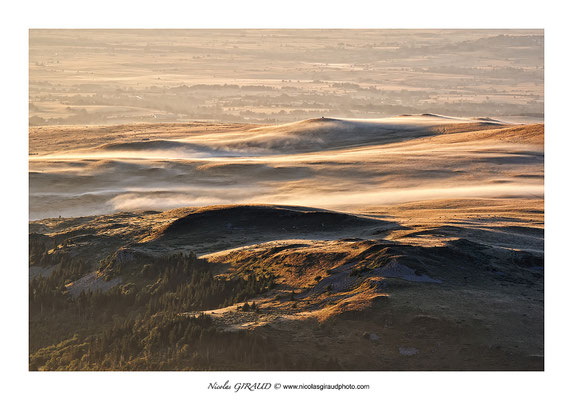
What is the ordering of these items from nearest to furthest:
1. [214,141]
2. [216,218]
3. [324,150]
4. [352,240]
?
[352,240], [216,218], [324,150], [214,141]

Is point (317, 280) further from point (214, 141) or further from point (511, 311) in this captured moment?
point (214, 141)

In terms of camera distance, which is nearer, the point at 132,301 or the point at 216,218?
the point at 132,301

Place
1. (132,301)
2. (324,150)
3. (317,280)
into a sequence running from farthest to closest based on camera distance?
1. (324,150)
2. (132,301)
3. (317,280)

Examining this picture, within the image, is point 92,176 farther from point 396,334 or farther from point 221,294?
point 396,334

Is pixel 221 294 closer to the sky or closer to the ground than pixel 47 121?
closer to the ground
